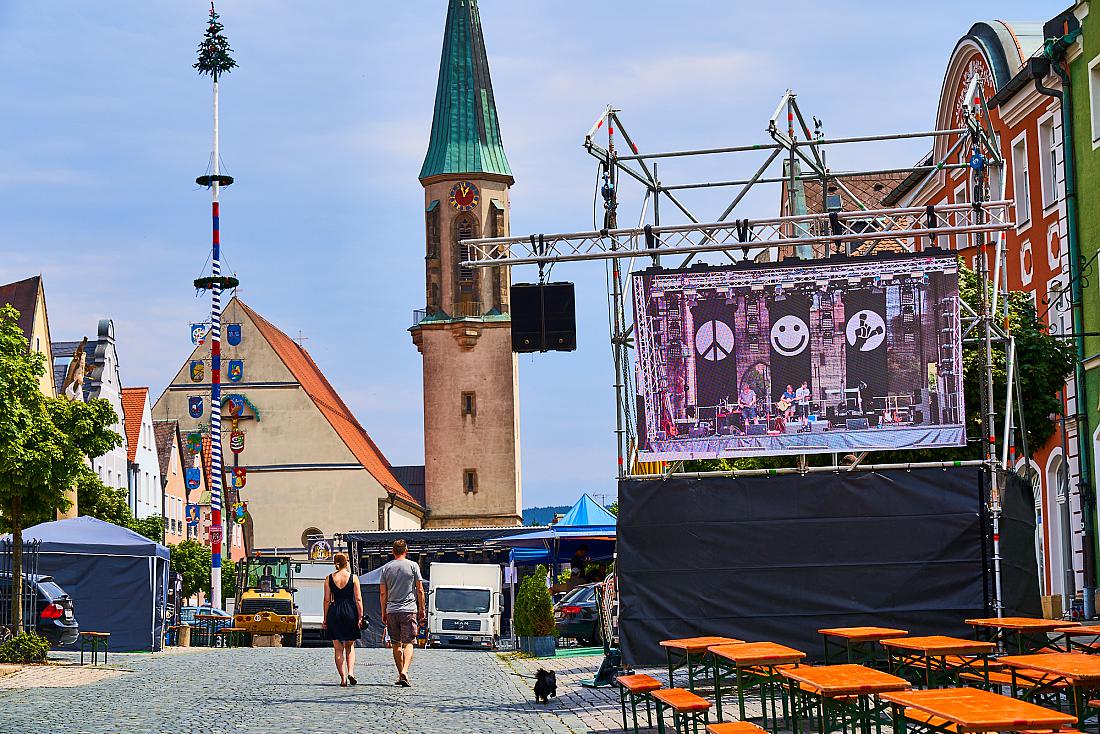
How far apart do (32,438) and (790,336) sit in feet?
36.4

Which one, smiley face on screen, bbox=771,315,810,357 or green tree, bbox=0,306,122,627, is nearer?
smiley face on screen, bbox=771,315,810,357

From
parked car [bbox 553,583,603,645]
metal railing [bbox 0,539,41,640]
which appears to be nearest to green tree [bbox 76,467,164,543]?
parked car [bbox 553,583,603,645]

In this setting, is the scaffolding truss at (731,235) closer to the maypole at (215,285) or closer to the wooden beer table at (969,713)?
the wooden beer table at (969,713)

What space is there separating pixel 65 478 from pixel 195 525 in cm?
5420

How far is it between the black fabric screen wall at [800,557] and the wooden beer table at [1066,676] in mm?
4538

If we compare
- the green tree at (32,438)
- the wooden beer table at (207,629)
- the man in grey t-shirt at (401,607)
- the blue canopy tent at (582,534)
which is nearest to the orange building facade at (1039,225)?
the blue canopy tent at (582,534)

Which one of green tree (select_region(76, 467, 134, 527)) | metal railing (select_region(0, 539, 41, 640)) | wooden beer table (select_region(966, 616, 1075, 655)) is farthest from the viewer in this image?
green tree (select_region(76, 467, 134, 527))

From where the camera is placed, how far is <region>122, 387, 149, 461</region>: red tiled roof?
64250 mm

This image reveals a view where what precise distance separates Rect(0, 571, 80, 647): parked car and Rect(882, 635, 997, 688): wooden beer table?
15.5 metres

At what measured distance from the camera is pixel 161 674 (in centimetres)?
2083

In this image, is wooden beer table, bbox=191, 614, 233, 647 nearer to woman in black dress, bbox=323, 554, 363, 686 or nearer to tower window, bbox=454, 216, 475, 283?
woman in black dress, bbox=323, 554, 363, 686

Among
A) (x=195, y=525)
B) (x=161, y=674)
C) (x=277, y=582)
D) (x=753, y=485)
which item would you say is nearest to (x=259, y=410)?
(x=195, y=525)

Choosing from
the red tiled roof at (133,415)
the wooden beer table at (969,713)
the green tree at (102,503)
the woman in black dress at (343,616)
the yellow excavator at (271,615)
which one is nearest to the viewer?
the wooden beer table at (969,713)

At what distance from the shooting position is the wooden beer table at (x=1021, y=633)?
13578 millimetres
